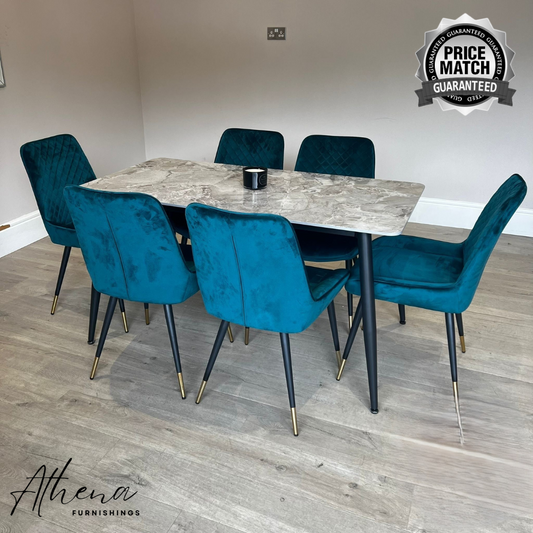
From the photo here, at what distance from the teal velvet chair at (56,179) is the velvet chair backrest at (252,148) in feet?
2.62

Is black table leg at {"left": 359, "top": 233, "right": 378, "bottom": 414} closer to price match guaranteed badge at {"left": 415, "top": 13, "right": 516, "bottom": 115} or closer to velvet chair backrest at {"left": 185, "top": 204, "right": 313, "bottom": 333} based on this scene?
velvet chair backrest at {"left": 185, "top": 204, "right": 313, "bottom": 333}

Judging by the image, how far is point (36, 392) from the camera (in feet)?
6.81

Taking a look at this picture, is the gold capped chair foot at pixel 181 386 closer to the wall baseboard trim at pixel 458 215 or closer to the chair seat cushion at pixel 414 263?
the chair seat cushion at pixel 414 263

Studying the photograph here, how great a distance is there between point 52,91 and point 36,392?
2365 mm

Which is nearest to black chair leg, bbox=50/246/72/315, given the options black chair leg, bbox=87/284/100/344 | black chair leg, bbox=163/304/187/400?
black chair leg, bbox=87/284/100/344

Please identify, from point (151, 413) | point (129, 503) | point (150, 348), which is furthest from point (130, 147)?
point (129, 503)

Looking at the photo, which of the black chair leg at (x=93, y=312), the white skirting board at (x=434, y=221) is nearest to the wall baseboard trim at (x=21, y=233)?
the white skirting board at (x=434, y=221)

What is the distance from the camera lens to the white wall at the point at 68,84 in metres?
3.31

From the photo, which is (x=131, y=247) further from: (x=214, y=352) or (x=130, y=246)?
(x=214, y=352)

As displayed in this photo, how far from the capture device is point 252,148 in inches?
120

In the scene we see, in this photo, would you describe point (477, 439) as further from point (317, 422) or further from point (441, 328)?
point (441, 328)

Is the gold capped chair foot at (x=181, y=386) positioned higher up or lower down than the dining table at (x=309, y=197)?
lower down

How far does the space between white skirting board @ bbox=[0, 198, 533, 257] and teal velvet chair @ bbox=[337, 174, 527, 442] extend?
5.90ft

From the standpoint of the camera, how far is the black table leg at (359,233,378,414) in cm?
181
